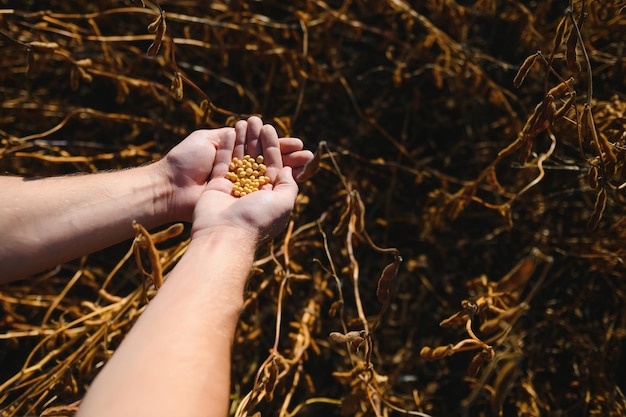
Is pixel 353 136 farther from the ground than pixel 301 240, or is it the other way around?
pixel 353 136

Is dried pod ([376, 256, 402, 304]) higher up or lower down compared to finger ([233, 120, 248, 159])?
lower down

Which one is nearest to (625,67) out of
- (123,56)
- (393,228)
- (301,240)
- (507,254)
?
(507,254)

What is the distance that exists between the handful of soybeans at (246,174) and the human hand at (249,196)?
0.01m

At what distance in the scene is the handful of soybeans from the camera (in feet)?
3.38

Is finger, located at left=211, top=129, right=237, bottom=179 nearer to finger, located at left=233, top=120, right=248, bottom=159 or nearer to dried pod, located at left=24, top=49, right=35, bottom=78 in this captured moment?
finger, located at left=233, top=120, right=248, bottom=159

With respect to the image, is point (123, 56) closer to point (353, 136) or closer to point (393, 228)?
point (353, 136)

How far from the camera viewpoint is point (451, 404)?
133 cm

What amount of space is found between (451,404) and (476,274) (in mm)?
363

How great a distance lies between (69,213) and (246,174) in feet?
1.21

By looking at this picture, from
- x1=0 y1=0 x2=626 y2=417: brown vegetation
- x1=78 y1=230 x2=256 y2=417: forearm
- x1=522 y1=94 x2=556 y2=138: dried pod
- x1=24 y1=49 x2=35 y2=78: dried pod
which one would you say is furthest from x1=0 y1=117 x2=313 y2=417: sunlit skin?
x1=522 y1=94 x2=556 y2=138: dried pod

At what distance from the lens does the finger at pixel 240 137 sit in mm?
1096

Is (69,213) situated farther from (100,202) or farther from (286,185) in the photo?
(286,185)

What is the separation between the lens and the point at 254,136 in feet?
3.60

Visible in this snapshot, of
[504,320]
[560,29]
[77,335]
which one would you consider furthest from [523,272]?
[77,335]
